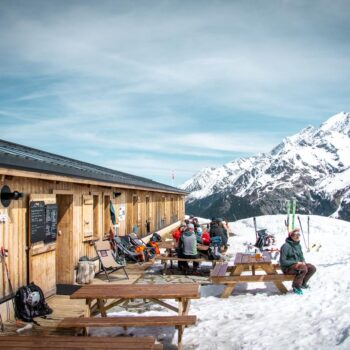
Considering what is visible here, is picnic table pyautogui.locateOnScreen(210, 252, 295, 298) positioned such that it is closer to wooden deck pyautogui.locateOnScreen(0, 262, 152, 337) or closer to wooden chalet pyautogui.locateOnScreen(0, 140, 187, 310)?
wooden deck pyautogui.locateOnScreen(0, 262, 152, 337)

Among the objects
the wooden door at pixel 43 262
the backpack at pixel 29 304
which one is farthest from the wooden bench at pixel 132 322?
the wooden door at pixel 43 262

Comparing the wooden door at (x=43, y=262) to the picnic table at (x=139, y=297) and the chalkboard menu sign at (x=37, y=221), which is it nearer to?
the chalkboard menu sign at (x=37, y=221)

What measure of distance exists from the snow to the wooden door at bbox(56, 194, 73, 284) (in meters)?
2.77

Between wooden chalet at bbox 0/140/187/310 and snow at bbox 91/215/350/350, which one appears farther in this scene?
wooden chalet at bbox 0/140/187/310

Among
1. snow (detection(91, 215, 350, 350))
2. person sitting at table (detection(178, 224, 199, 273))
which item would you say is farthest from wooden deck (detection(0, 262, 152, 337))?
person sitting at table (detection(178, 224, 199, 273))

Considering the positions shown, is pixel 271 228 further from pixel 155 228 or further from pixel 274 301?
pixel 274 301

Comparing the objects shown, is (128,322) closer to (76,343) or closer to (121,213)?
(76,343)

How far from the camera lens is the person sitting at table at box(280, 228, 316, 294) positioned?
8.98 meters

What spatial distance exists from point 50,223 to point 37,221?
2.22 ft

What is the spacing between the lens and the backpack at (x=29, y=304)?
25.0 ft

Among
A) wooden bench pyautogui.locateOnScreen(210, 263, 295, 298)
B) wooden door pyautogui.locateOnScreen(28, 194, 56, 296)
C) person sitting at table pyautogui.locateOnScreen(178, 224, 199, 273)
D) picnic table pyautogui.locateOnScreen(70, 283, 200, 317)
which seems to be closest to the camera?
picnic table pyautogui.locateOnScreen(70, 283, 200, 317)

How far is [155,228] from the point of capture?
23984 mm

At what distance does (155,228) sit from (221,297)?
14.9 metres

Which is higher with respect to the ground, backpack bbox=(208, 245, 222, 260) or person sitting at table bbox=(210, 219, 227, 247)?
person sitting at table bbox=(210, 219, 227, 247)
